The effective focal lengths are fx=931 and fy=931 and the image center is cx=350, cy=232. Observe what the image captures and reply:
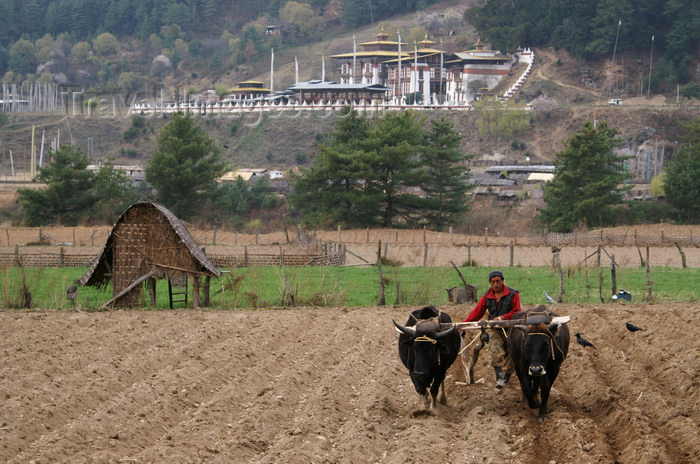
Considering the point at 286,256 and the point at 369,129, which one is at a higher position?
the point at 369,129

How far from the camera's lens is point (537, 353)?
10.2 metres

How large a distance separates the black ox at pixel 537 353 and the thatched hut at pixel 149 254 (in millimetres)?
9780

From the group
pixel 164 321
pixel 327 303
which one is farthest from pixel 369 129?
pixel 164 321

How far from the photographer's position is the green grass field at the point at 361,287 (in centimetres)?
2048

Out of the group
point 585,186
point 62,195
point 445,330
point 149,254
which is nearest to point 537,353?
point 445,330

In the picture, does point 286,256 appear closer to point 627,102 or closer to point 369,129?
point 369,129

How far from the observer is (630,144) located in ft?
242

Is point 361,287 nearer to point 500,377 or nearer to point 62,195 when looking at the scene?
point 500,377

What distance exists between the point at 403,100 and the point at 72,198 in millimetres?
42039

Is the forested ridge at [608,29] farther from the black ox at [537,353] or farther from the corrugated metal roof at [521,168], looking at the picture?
the black ox at [537,353]

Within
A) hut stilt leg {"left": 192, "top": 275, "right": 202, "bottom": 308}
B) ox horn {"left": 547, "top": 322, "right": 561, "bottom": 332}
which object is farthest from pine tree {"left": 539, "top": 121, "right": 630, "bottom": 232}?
ox horn {"left": 547, "top": 322, "right": 561, "bottom": 332}

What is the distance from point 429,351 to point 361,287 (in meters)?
14.1

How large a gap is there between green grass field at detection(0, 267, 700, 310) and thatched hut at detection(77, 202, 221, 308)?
0.84m

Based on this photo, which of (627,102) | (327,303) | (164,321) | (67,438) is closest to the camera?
(67,438)
